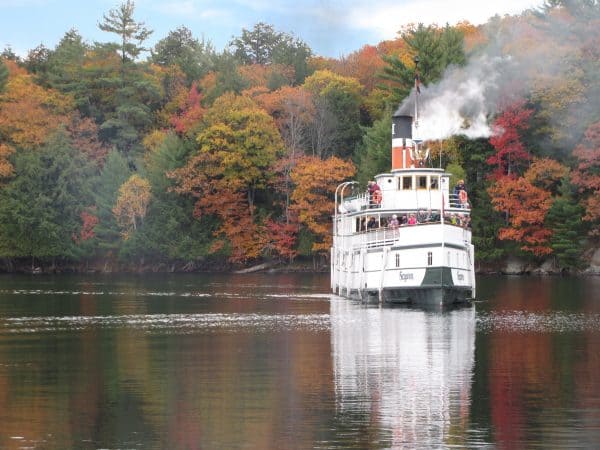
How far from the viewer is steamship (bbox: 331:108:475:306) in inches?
2763

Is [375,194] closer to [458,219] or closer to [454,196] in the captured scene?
[454,196]

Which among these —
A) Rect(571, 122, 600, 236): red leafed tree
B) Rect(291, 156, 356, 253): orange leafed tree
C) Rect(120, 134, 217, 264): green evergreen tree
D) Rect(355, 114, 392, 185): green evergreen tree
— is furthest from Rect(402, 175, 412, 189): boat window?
Rect(120, 134, 217, 264): green evergreen tree

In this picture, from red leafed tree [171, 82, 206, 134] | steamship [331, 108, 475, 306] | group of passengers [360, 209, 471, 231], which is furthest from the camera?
red leafed tree [171, 82, 206, 134]

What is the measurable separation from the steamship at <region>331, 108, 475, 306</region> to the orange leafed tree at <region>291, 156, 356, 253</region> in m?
41.1

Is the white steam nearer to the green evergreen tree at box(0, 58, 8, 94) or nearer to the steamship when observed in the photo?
the steamship

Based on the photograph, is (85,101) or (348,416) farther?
(85,101)

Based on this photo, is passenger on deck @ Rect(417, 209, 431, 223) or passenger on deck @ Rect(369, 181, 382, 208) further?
passenger on deck @ Rect(369, 181, 382, 208)

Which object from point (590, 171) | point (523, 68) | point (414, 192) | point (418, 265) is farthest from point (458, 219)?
point (590, 171)

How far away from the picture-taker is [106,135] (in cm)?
14825

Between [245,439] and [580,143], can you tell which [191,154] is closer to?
[580,143]

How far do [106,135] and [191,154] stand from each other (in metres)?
19.1

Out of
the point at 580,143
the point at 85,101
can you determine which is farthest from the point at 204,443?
the point at 85,101

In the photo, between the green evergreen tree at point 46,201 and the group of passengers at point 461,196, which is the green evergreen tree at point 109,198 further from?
the group of passengers at point 461,196

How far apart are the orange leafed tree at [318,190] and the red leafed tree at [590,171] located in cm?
2597
